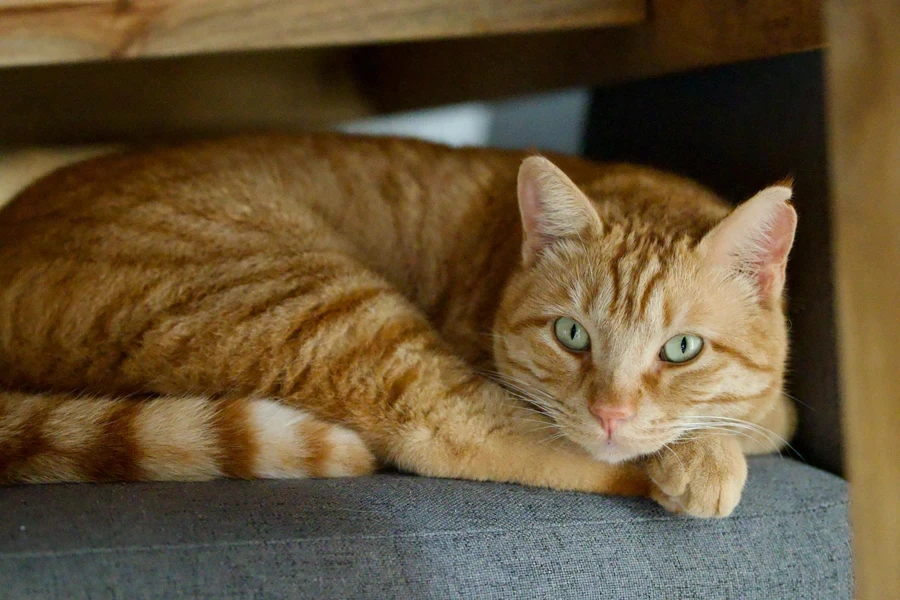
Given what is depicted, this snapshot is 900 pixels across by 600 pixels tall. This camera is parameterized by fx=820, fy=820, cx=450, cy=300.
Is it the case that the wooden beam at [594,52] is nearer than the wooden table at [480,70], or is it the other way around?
the wooden table at [480,70]

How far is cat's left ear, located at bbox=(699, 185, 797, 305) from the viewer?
5.22 ft

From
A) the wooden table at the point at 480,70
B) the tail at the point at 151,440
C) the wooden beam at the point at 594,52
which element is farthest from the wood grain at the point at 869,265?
the tail at the point at 151,440

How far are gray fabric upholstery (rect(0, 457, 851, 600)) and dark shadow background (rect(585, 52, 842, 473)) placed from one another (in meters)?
0.34

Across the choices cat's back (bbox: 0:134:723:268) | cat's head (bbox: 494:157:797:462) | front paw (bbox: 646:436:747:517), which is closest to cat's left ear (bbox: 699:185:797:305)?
cat's head (bbox: 494:157:797:462)

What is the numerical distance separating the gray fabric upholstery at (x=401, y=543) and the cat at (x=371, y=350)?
3.2 inches

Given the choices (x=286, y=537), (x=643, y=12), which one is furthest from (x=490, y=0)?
Answer: (x=286, y=537)

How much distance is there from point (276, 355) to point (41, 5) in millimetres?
922

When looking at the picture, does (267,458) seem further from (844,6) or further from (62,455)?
(844,6)

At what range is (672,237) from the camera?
1750 mm

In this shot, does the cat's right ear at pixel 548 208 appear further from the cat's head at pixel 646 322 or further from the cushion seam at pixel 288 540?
the cushion seam at pixel 288 540

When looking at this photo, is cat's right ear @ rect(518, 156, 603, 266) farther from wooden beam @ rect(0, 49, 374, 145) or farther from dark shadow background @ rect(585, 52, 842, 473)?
wooden beam @ rect(0, 49, 374, 145)

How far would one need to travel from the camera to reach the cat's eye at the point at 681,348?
165 centimetres

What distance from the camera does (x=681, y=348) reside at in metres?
1.66

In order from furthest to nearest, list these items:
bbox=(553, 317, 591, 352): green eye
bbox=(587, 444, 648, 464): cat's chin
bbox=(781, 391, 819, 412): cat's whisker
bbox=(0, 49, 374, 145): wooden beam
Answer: bbox=(0, 49, 374, 145): wooden beam < bbox=(781, 391, 819, 412): cat's whisker < bbox=(553, 317, 591, 352): green eye < bbox=(587, 444, 648, 464): cat's chin
